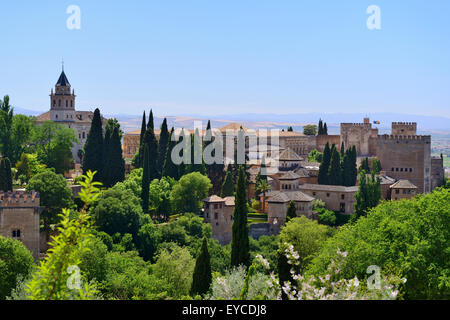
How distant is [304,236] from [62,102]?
3827 centimetres

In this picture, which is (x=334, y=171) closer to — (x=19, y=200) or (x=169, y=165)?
(x=169, y=165)

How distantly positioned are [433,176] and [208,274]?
4842 centimetres

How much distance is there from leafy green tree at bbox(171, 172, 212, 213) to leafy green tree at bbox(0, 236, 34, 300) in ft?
72.0

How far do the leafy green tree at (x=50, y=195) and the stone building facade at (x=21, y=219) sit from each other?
4620 mm

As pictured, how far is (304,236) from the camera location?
42.2 meters

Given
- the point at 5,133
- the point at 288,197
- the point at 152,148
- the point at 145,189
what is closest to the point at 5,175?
the point at 145,189

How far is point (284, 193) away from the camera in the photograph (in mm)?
52875

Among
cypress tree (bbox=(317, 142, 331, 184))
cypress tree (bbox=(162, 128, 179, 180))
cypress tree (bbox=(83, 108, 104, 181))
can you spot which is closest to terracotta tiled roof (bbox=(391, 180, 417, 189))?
cypress tree (bbox=(317, 142, 331, 184))

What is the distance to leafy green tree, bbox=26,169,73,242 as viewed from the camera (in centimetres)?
3819

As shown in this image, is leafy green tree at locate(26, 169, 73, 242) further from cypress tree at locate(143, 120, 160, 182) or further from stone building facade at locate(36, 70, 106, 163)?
stone building facade at locate(36, 70, 106, 163)
